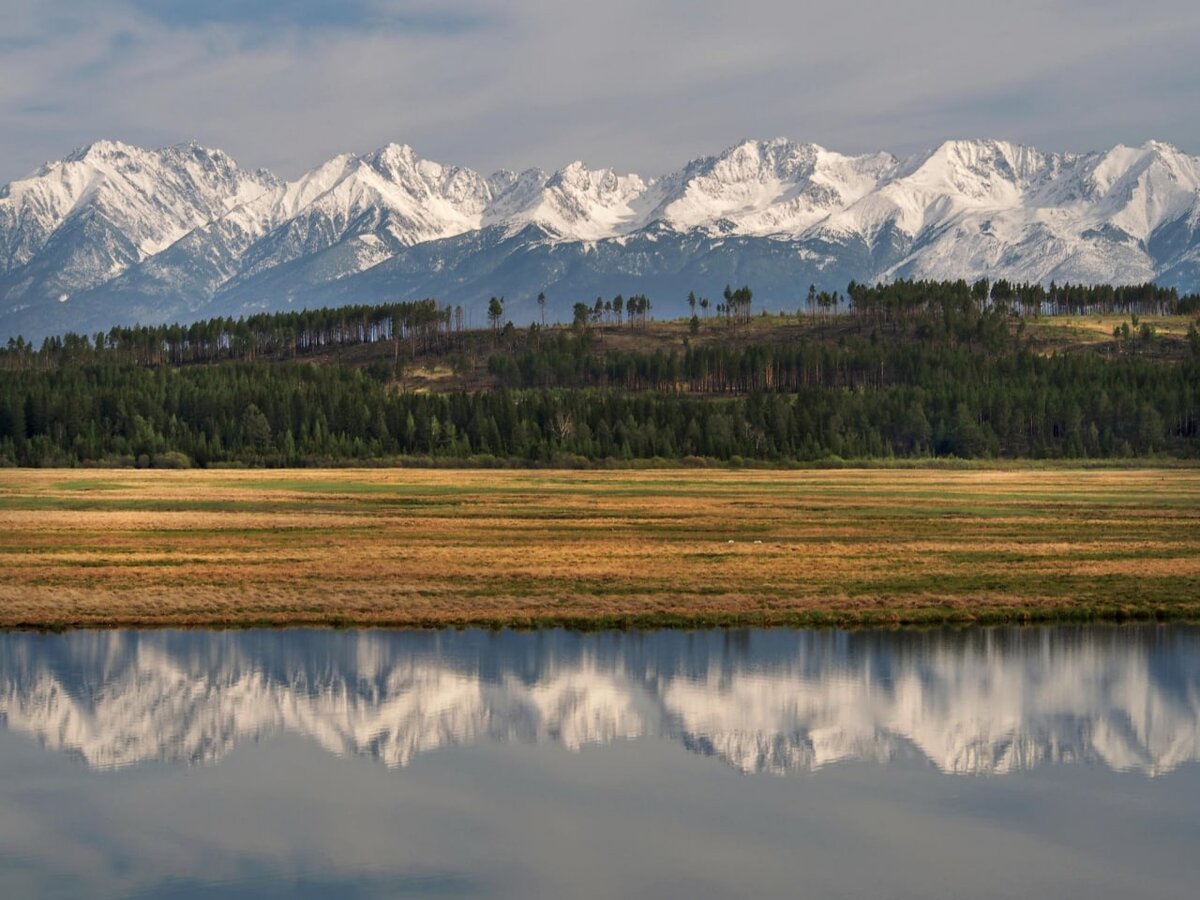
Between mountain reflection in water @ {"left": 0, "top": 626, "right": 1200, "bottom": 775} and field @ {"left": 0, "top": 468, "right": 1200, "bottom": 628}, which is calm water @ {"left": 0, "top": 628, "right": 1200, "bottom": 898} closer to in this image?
mountain reflection in water @ {"left": 0, "top": 626, "right": 1200, "bottom": 775}

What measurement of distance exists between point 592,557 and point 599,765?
108 ft

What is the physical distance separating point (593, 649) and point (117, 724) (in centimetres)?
1466

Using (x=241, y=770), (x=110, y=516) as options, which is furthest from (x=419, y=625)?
(x=110, y=516)

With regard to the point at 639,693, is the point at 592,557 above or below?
above

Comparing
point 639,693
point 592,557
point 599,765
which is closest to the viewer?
point 599,765

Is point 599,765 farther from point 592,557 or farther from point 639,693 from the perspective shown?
point 592,557

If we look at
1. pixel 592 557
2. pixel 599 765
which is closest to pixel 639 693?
pixel 599 765

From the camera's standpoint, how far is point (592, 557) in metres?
67.1

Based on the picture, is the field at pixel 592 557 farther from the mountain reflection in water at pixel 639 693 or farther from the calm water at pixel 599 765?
the calm water at pixel 599 765

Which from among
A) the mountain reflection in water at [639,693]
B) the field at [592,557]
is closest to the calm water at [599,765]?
the mountain reflection in water at [639,693]

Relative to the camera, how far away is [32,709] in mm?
38719

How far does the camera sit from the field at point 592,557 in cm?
5300

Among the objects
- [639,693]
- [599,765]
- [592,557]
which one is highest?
[592,557]

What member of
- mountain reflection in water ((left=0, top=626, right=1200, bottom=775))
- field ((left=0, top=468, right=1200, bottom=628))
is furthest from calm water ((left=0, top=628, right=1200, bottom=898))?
field ((left=0, top=468, right=1200, bottom=628))
